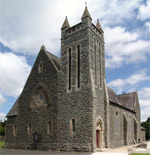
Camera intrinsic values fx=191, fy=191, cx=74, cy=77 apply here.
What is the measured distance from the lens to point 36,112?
25109 millimetres

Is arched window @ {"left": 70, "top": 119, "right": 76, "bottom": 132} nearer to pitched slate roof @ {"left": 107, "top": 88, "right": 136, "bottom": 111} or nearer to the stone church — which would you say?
the stone church

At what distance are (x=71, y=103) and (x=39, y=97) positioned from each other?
5.82m

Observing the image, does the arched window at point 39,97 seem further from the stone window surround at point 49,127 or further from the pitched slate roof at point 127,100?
the pitched slate roof at point 127,100

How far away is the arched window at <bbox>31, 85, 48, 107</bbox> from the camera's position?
81.2 ft

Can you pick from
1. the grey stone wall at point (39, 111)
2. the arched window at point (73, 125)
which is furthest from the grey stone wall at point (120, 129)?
the grey stone wall at point (39, 111)

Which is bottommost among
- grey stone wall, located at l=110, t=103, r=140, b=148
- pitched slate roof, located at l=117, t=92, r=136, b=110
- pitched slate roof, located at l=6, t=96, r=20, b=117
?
grey stone wall, located at l=110, t=103, r=140, b=148

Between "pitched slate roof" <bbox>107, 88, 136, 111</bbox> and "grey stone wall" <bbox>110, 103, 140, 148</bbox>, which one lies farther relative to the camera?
"pitched slate roof" <bbox>107, 88, 136, 111</bbox>

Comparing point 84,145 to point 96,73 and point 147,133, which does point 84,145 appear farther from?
point 147,133

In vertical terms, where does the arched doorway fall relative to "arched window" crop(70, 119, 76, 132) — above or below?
below

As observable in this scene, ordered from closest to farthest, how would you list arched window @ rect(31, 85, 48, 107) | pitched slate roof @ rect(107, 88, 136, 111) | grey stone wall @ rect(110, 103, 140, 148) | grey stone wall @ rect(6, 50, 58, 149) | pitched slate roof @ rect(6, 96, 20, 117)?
grey stone wall @ rect(6, 50, 58, 149), grey stone wall @ rect(110, 103, 140, 148), arched window @ rect(31, 85, 48, 107), pitched slate roof @ rect(6, 96, 20, 117), pitched slate roof @ rect(107, 88, 136, 111)

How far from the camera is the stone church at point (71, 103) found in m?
20.4

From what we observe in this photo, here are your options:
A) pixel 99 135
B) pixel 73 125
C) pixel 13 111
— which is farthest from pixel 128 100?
pixel 13 111

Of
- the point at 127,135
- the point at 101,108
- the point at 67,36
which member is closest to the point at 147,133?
the point at 127,135

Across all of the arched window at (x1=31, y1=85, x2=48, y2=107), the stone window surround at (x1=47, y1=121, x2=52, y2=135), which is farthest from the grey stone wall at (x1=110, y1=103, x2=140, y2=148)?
the arched window at (x1=31, y1=85, x2=48, y2=107)
